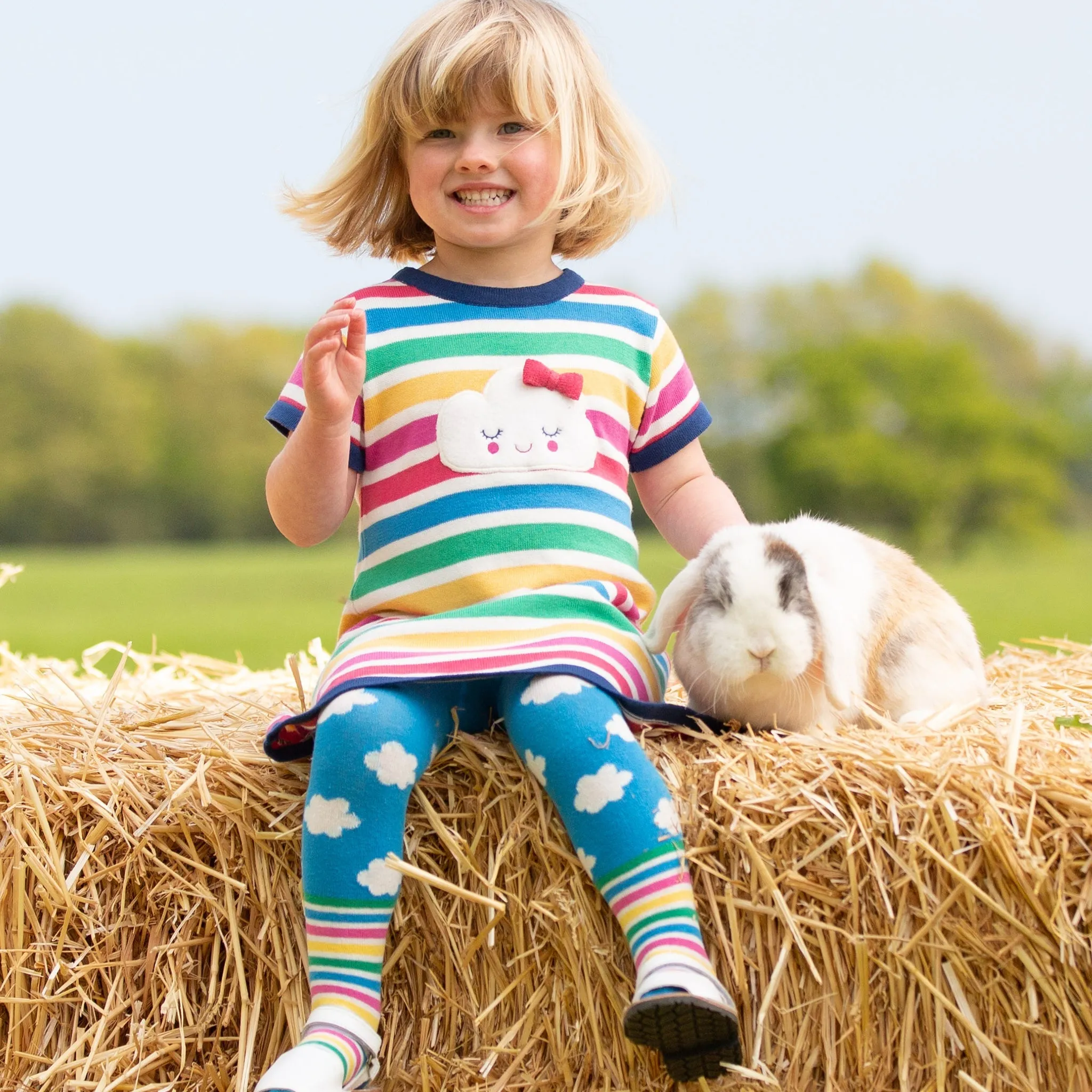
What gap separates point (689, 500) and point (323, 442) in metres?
0.73

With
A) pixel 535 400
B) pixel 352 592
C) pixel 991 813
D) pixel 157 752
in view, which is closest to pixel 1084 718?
pixel 991 813

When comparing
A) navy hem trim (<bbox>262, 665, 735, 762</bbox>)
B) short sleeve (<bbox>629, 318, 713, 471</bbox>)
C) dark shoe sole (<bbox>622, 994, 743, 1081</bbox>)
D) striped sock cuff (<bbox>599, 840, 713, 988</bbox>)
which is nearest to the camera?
dark shoe sole (<bbox>622, 994, 743, 1081</bbox>)

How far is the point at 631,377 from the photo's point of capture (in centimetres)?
229

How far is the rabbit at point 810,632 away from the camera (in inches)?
73.9

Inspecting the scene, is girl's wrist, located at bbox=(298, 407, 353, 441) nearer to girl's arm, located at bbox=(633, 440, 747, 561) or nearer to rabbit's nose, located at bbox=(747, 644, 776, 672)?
girl's arm, located at bbox=(633, 440, 747, 561)

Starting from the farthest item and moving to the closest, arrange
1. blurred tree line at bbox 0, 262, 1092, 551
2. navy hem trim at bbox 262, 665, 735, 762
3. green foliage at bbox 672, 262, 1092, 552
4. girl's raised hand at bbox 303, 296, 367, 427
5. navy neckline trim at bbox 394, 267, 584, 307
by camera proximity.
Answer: green foliage at bbox 672, 262, 1092, 552, blurred tree line at bbox 0, 262, 1092, 551, navy neckline trim at bbox 394, 267, 584, 307, girl's raised hand at bbox 303, 296, 367, 427, navy hem trim at bbox 262, 665, 735, 762

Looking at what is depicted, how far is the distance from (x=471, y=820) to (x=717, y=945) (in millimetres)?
406

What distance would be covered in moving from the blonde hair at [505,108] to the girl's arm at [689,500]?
502 millimetres

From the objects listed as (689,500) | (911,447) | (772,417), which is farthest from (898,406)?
(689,500)

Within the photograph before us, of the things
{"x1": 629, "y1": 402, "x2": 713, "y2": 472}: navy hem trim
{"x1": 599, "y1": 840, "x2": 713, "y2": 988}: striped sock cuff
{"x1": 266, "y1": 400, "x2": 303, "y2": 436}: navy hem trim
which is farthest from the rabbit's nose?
{"x1": 266, "y1": 400, "x2": 303, "y2": 436}: navy hem trim

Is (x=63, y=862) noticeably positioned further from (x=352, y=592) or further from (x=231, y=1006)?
(x=352, y=592)

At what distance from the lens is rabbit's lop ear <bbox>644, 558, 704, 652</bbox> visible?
6.49 feet

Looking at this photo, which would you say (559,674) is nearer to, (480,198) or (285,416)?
(285,416)

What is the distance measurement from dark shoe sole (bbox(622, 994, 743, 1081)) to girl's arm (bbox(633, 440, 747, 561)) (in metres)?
0.94
